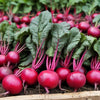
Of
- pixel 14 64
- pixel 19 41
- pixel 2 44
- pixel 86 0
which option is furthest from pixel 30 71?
pixel 86 0

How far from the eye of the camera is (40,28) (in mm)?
1512

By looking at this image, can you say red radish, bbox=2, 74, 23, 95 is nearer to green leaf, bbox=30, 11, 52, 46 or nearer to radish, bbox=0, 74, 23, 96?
radish, bbox=0, 74, 23, 96

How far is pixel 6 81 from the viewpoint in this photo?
117 centimetres

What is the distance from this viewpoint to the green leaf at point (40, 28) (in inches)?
56.9

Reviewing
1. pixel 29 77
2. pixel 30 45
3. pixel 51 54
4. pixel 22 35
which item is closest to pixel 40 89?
pixel 29 77

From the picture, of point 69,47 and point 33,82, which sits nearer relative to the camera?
point 33,82

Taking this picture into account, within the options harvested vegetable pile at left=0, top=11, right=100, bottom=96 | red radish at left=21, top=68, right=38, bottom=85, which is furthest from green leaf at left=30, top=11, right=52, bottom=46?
red radish at left=21, top=68, right=38, bottom=85

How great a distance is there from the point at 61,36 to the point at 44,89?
1.65 ft

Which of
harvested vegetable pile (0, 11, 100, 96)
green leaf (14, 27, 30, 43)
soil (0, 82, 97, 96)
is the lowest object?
soil (0, 82, 97, 96)

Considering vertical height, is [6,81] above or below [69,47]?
below

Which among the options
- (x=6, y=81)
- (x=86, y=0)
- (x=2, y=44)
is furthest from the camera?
(x=86, y=0)

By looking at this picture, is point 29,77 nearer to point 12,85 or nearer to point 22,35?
point 12,85

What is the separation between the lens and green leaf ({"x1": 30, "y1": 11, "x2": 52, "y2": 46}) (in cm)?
145

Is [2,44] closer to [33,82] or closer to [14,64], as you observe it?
[14,64]
